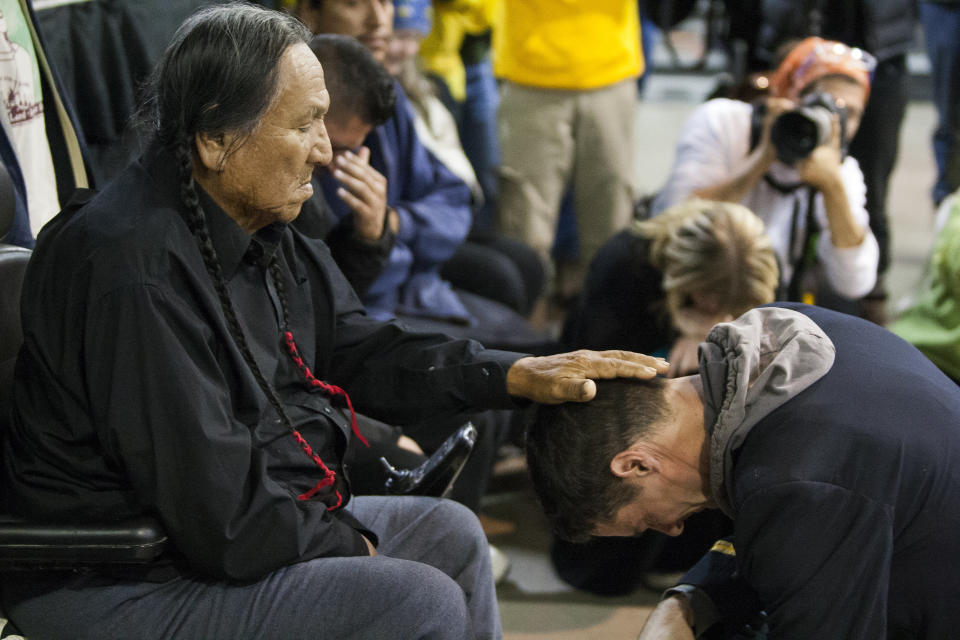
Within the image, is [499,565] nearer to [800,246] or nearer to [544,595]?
[544,595]

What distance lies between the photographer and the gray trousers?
1.41m

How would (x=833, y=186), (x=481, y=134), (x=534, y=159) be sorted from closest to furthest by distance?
1. (x=833, y=186)
2. (x=534, y=159)
3. (x=481, y=134)

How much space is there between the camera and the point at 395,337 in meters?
1.82

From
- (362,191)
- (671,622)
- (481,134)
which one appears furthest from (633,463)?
(481,134)

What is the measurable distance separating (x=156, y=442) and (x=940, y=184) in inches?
142

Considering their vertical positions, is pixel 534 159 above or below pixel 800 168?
below

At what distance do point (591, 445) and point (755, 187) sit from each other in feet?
4.96

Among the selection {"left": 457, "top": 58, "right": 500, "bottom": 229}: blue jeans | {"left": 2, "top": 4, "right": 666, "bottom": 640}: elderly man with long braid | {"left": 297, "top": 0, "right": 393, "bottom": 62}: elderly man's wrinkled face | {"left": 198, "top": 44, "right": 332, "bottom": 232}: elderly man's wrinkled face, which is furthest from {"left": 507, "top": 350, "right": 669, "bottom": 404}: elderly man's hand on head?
{"left": 457, "top": 58, "right": 500, "bottom": 229}: blue jeans

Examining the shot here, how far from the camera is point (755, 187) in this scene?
110 inches

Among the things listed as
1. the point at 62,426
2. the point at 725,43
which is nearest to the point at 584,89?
the point at 725,43

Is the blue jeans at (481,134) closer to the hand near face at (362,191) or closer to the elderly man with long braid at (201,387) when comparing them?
the hand near face at (362,191)

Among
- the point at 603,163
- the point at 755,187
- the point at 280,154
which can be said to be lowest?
the point at 603,163

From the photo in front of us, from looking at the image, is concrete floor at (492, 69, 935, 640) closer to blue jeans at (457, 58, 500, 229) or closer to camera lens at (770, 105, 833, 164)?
camera lens at (770, 105, 833, 164)

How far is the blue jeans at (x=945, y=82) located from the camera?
13.0 feet
